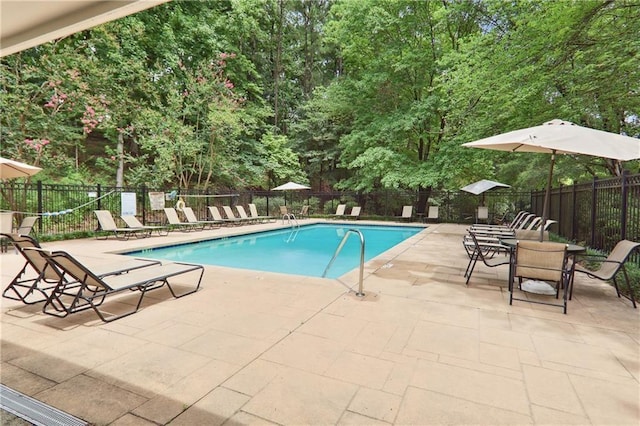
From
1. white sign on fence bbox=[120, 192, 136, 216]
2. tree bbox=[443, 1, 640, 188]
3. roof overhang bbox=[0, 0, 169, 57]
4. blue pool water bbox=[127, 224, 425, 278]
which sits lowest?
blue pool water bbox=[127, 224, 425, 278]

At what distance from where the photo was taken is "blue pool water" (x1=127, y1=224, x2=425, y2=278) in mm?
7613

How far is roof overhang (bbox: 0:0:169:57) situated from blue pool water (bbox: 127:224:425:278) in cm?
528

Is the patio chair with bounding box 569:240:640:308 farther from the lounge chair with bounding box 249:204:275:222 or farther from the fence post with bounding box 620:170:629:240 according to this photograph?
the lounge chair with bounding box 249:204:275:222

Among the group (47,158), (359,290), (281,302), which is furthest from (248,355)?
(47,158)

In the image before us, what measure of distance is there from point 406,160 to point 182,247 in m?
11.3

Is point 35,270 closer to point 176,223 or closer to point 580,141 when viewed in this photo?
point 580,141

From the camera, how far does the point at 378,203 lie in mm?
19438

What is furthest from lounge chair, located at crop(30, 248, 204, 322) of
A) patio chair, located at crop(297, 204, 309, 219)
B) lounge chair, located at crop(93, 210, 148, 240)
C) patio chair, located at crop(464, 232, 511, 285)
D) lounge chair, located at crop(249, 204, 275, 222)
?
patio chair, located at crop(297, 204, 309, 219)

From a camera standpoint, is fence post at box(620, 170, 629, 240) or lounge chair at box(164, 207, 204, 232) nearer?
fence post at box(620, 170, 629, 240)

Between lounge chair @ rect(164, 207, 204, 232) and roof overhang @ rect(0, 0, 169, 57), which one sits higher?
roof overhang @ rect(0, 0, 169, 57)

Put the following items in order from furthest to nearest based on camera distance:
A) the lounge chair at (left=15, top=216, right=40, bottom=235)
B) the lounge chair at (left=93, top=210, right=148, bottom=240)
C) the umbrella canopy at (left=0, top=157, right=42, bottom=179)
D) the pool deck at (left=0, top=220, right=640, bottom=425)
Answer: the lounge chair at (left=93, top=210, right=148, bottom=240)
the lounge chair at (left=15, top=216, right=40, bottom=235)
the umbrella canopy at (left=0, top=157, right=42, bottom=179)
the pool deck at (left=0, top=220, right=640, bottom=425)

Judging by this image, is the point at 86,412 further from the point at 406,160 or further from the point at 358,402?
the point at 406,160

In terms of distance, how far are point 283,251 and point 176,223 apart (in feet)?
14.2

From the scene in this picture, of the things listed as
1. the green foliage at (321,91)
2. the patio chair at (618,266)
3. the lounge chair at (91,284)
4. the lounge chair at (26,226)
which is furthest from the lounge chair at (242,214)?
the patio chair at (618,266)
